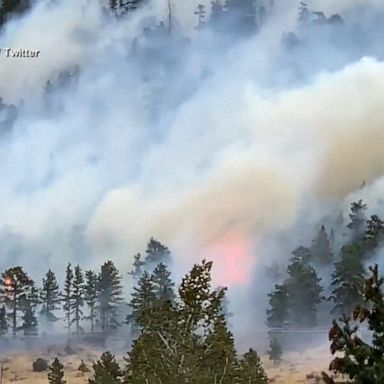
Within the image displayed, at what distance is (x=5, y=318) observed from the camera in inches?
993

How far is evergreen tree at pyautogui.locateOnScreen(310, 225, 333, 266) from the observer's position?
971 inches

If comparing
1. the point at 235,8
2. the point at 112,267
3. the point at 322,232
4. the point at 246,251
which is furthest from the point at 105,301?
the point at 235,8

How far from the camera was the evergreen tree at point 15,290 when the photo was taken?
998 inches

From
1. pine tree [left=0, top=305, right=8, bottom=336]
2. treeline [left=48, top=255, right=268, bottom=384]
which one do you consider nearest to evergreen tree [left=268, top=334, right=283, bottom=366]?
pine tree [left=0, top=305, right=8, bottom=336]

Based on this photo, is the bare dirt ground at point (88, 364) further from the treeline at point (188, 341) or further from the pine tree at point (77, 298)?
the treeline at point (188, 341)

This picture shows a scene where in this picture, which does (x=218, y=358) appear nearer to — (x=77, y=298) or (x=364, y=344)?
(x=364, y=344)

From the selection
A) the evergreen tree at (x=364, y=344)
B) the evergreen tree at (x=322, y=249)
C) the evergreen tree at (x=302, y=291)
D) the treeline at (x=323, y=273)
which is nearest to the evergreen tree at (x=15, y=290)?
the treeline at (x=323, y=273)

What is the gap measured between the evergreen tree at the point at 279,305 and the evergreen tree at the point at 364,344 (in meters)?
18.6

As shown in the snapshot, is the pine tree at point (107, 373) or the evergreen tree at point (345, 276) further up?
the evergreen tree at point (345, 276)

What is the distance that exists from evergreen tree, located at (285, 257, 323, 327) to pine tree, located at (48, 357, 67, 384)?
24.4ft

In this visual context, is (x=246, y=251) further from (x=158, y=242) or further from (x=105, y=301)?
(x=105, y=301)

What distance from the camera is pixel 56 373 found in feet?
72.9

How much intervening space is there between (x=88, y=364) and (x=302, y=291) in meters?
7.25

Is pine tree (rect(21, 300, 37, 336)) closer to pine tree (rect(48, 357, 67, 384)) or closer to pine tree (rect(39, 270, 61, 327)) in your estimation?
pine tree (rect(39, 270, 61, 327))
